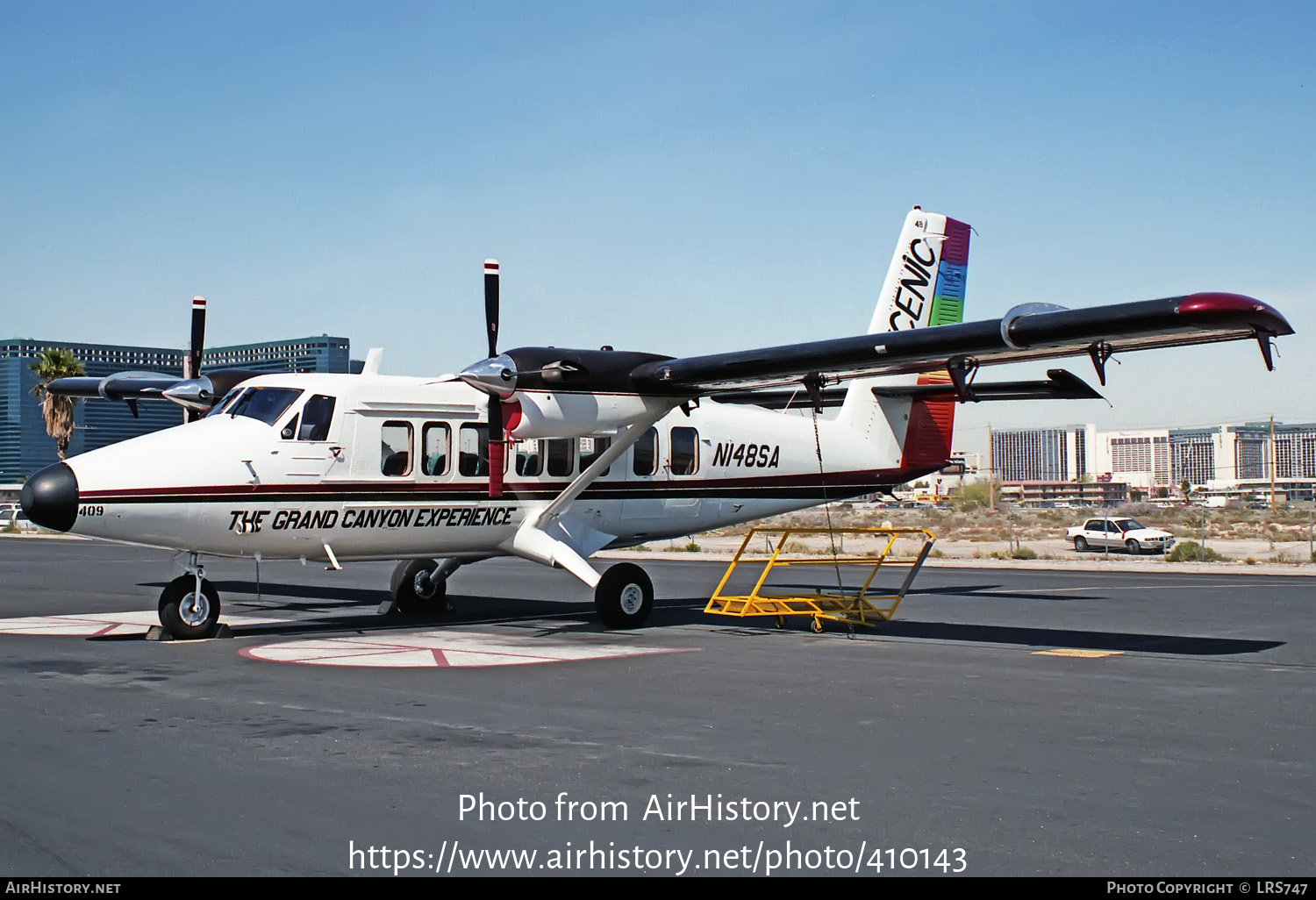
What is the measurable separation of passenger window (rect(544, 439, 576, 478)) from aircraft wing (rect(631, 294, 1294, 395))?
198 cm

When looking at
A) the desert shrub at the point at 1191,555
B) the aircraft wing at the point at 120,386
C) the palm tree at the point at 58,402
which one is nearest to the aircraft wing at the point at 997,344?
the aircraft wing at the point at 120,386

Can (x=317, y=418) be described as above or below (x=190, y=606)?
above

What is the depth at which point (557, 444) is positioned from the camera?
1819 centimetres

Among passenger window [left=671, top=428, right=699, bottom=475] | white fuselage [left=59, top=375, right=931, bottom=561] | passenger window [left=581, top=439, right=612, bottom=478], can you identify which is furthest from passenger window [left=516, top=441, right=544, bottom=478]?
passenger window [left=671, top=428, right=699, bottom=475]

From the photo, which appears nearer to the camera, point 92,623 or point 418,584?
point 92,623

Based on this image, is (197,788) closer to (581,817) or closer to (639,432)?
(581,817)

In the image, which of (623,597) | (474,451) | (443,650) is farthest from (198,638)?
(623,597)

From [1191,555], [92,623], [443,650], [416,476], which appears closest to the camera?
[443,650]

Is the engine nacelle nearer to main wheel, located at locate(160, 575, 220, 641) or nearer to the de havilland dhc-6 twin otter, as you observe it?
the de havilland dhc-6 twin otter

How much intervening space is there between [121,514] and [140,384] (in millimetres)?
7415

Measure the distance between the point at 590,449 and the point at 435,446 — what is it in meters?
2.66

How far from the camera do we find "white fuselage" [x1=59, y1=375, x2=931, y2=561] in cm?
1488

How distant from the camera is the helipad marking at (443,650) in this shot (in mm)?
13477

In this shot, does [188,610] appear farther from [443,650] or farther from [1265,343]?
[1265,343]
